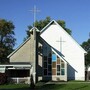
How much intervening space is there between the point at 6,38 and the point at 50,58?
26927 millimetres

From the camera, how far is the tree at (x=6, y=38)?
7980 centimetres

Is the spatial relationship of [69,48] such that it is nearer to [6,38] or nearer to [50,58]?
[50,58]

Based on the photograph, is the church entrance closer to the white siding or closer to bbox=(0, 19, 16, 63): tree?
the white siding

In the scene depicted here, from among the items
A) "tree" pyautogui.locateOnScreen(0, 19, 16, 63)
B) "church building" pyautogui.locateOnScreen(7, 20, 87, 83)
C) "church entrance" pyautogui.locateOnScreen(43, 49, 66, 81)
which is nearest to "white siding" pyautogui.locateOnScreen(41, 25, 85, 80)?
"church building" pyautogui.locateOnScreen(7, 20, 87, 83)

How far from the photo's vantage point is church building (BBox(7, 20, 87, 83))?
56031 mm

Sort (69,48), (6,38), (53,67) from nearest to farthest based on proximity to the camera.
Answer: (53,67)
(69,48)
(6,38)

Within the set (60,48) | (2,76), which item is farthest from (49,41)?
(2,76)

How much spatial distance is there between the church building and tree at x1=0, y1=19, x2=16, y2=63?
1755 cm

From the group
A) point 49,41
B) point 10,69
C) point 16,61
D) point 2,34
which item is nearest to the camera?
point 10,69

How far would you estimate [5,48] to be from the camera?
268ft

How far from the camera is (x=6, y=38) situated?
3250 inches

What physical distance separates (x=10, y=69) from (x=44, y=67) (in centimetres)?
614

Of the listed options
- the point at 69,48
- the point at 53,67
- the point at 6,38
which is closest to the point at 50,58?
the point at 53,67

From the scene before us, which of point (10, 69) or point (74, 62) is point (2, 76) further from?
point (74, 62)
